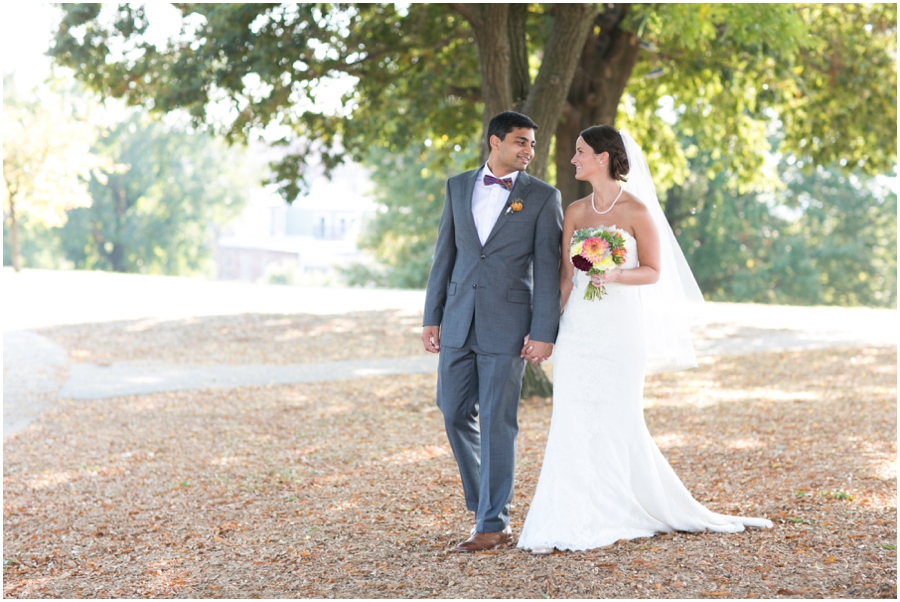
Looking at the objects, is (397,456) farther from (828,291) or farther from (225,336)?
(828,291)

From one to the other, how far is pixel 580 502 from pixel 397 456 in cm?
284

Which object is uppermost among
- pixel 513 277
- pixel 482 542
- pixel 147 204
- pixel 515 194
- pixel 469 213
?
pixel 147 204

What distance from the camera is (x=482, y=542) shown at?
440 centimetres

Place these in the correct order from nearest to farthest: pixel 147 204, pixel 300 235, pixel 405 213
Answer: pixel 405 213 < pixel 147 204 < pixel 300 235

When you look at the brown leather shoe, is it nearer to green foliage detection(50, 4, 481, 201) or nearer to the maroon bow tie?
the maroon bow tie

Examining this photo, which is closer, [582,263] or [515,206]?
[582,263]

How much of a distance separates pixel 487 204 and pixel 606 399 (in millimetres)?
1208

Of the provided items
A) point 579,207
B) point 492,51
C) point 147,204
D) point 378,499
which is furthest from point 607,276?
point 147,204

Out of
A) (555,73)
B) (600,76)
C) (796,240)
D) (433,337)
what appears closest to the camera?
(433,337)

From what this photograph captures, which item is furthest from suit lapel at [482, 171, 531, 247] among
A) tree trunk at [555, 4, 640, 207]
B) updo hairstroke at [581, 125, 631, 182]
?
tree trunk at [555, 4, 640, 207]

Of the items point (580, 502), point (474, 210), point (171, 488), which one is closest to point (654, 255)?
point (474, 210)

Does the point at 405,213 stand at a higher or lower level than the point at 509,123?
higher

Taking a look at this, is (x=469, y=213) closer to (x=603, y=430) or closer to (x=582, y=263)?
(x=582, y=263)

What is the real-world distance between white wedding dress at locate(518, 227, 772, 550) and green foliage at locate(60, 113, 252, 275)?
44.7 m
